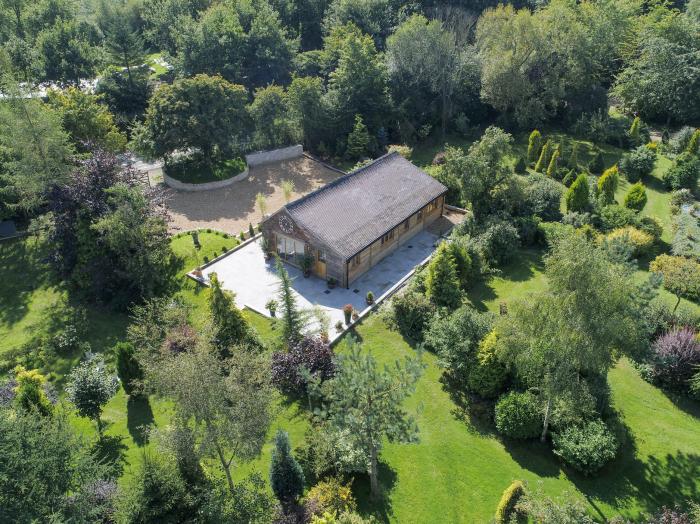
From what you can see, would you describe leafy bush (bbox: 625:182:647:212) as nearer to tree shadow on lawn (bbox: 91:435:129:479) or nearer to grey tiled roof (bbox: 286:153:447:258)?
grey tiled roof (bbox: 286:153:447:258)

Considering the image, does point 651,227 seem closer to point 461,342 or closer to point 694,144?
point 694,144

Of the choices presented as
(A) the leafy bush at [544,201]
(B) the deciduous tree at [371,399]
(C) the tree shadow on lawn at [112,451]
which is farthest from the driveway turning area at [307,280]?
(B) the deciduous tree at [371,399]

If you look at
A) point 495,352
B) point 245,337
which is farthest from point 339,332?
point 495,352

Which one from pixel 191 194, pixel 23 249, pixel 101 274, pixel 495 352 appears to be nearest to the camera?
pixel 495 352

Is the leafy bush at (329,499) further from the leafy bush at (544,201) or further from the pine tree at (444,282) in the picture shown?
the leafy bush at (544,201)

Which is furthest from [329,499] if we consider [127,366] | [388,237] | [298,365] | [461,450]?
[388,237]

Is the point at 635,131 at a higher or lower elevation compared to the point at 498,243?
higher

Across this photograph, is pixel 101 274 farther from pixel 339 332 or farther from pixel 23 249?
pixel 339 332
